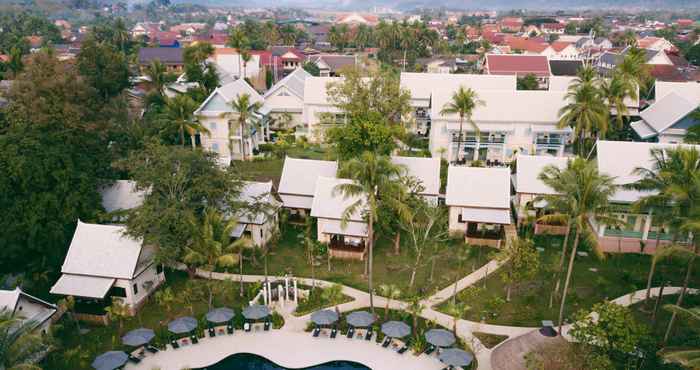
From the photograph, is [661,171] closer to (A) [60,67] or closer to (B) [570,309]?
(B) [570,309]

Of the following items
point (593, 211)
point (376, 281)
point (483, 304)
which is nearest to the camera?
point (593, 211)

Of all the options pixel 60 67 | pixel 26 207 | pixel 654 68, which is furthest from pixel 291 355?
pixel 654 68

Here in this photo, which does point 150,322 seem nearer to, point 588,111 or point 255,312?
point 255,312

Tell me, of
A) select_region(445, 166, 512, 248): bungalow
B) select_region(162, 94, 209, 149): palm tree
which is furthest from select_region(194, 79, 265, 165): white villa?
select_region(445, 166, 512, 248): bungalow

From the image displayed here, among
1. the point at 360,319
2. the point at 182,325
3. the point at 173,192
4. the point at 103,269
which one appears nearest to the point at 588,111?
the point at 360,319

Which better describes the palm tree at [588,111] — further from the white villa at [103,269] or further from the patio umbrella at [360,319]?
the white villa at [103,269]

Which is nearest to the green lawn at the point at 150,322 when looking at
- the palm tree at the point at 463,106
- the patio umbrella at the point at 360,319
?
the patio umbrella at the point at 360,319
